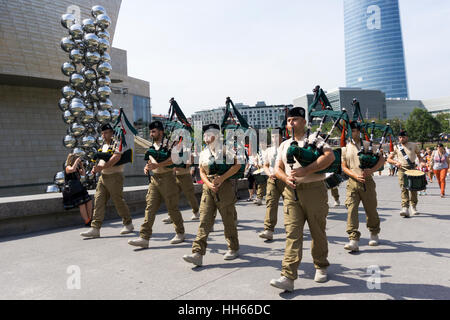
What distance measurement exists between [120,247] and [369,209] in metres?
4.20

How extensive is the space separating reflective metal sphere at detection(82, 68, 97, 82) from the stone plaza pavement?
284 inches

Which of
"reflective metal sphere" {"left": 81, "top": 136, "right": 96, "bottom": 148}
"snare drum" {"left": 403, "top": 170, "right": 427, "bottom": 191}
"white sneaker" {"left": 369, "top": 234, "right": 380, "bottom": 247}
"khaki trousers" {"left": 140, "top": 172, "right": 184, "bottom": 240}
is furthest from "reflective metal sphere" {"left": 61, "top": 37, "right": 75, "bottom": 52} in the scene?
"white sneaker" {"left": 369, "top": 234, "right": 380, "bottom": 247}

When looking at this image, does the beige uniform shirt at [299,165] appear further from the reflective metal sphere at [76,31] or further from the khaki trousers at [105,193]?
the reflective metal sphere at [76,31]

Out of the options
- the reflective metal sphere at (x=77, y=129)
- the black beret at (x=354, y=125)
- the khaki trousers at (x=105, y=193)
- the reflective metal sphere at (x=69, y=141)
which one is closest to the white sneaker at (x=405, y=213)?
the black beret at (x=354, y=125)

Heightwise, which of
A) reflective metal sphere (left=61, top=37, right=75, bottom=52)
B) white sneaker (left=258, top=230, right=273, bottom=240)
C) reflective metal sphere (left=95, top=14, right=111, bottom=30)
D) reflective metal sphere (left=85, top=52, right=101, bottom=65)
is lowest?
white sneaker (left=258, top=230, right=273, bottom=240)

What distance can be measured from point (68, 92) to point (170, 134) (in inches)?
313

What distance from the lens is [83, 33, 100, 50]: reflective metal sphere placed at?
490 inches

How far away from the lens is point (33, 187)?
18.9 metres

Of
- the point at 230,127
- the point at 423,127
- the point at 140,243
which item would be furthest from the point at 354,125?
the point at 423,127

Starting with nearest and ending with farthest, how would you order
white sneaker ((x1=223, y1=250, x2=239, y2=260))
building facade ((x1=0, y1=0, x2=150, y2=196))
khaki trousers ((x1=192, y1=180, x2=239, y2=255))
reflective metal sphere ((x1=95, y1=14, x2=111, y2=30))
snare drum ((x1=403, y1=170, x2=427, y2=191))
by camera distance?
khaki trousers ((x1=192, y1=180, x2=239, y2=255)), white sneaker ((x1=223, y1=250, x2=239, y2=260)), snare drum ((x1=403, y1=170, x2=427, y2=191)), reflective metal sphere ((x1=95, y1=14, x2=111, y2=30)), building facade ((x1=0, y1=0, x2=150, y2=196))

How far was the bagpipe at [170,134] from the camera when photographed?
596 cm

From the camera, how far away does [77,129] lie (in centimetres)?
1227

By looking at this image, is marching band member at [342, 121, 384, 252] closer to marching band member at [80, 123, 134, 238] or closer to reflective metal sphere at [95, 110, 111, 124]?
marching band member at [80, 123, 134, 238]

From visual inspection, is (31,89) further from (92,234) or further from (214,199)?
(214,199)
